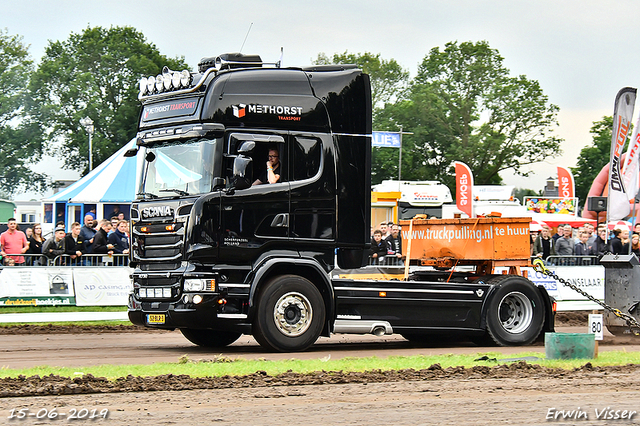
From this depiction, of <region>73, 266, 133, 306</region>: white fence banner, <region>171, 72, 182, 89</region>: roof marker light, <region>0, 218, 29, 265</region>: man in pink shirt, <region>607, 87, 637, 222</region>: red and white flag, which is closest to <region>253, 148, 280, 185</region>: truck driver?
<region>171, 72, 182, 89</region>: roof marker light

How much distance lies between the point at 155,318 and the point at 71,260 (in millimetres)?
7586

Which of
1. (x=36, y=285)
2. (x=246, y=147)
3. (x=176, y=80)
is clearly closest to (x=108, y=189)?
(x=36, y=285)

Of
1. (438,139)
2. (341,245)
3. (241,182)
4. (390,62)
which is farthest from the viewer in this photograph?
(390,62)

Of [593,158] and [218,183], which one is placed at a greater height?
[593,158]

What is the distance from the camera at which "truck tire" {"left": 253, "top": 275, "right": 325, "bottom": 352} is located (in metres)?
11.8

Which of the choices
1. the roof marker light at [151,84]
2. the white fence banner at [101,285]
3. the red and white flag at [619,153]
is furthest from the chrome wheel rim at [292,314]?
the red and white flag at [619,153]

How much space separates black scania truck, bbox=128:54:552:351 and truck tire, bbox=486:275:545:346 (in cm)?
123

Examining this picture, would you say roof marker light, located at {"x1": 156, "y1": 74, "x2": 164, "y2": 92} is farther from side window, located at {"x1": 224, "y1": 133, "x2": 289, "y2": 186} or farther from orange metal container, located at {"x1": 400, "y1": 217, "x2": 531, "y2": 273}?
orange metal container, located at {"x1": 400, "y1": 217, "x2": 531, "y2": 273}

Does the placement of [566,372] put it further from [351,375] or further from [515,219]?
[515,219]

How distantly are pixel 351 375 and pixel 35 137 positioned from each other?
66262 millimetres

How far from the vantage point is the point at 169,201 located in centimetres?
1179

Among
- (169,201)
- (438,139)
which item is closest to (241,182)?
(169,201)

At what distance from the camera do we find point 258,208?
39.0 ft

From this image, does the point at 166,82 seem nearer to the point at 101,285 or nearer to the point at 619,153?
the point at 101,285
